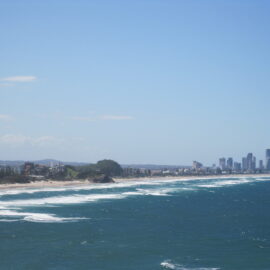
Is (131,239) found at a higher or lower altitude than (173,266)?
higher

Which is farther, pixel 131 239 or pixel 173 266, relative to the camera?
pixel 131 239

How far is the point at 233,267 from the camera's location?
112 ft

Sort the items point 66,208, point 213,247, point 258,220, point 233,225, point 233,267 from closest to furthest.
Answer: point 233,267, point 213,247, point 233,225, point 258,220, point 66,208

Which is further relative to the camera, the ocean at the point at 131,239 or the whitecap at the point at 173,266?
the ocean at the point at 131,239

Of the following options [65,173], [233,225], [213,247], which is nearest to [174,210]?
[233,225]

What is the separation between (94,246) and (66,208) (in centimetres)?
2977

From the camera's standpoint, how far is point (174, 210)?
70.8 m

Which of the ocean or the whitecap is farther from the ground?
the ocean

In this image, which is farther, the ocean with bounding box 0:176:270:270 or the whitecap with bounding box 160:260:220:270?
the ocean with bounding box 0:176:270:270

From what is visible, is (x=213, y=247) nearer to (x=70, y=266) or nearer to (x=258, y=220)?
(x=70, y=266)

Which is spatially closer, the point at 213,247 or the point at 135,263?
the point at 135,263

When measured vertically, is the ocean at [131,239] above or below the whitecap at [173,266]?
above

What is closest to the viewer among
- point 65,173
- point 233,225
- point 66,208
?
point 233,225

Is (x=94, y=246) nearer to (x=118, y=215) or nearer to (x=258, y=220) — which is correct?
(x=118, y=215)
